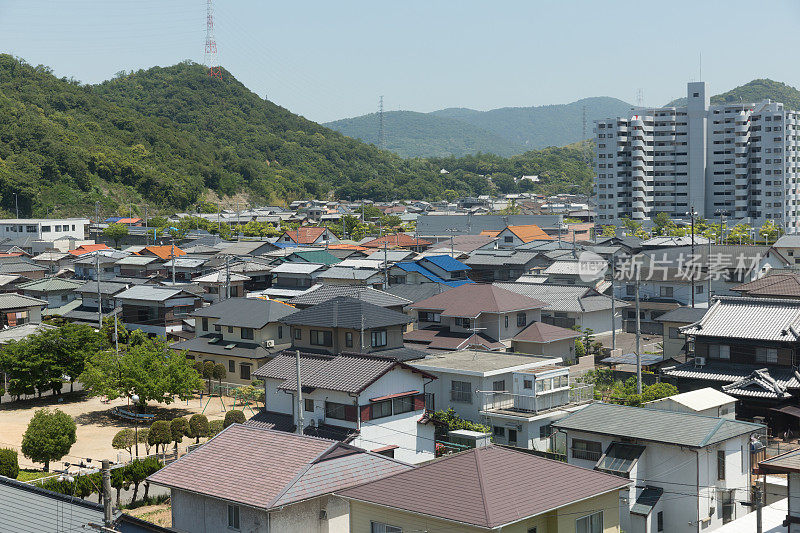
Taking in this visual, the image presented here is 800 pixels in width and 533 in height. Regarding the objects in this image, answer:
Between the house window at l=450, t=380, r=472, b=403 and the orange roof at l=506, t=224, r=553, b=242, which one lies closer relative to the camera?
the house window at l=450, t=380, r=472, b=403

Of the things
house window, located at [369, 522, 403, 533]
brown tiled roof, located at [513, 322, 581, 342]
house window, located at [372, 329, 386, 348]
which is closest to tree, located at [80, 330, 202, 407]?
house window, located at [372, 329, 386, 348]

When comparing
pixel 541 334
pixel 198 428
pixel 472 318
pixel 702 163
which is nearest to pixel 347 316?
pixel 198 428

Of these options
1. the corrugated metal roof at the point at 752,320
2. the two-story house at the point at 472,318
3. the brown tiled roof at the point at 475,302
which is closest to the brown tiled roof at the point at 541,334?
the two-story house at the point at 472,318

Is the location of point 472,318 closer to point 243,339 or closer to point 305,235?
point 243,339

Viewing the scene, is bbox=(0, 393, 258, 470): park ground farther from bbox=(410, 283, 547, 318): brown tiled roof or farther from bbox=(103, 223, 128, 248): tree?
bbox=(103, 223, 128, 248): tree

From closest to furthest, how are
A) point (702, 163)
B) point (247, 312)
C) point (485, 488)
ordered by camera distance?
1. point (485, 488)
2. point (247, 312)
3. point (702, 163)

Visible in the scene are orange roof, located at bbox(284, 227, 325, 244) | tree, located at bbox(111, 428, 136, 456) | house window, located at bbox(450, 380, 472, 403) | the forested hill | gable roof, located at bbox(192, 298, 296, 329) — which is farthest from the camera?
the forested hill
